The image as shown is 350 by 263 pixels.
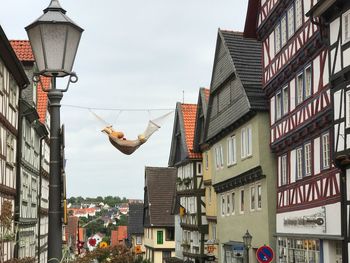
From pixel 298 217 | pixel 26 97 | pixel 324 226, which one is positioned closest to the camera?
pixel 324 226

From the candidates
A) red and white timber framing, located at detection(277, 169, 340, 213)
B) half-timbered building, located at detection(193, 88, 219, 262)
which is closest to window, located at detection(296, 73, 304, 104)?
red and white timber framing, located at detection(277, 169, 340, 213)

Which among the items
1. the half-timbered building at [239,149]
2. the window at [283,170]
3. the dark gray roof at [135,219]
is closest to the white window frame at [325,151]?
the window at [283,170]

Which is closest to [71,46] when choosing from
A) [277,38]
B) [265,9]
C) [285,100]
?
[285,100]

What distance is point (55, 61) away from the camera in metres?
4.75

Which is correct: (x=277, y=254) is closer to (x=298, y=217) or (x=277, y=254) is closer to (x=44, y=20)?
(x=298, y=217)

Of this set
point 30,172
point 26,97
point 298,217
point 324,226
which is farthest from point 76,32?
point 30,172

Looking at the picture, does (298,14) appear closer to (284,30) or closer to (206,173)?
(284,30)

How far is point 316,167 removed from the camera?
72.7 ft

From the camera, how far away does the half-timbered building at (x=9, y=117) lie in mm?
25578

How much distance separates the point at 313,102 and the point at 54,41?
1854cm

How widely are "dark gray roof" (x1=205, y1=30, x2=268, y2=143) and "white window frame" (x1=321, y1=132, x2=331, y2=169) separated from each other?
775 cm

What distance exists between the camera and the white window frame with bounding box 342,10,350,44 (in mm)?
18609

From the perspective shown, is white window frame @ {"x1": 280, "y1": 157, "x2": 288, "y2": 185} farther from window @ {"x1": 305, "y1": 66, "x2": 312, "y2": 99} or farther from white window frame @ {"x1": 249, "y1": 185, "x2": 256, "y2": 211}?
window @ {"x1": 305, "y1": 66, "x2": 312, "y2": 99}

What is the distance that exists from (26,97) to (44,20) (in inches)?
1164
